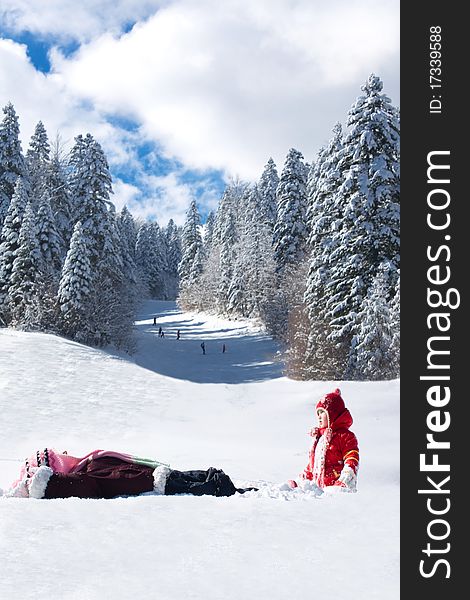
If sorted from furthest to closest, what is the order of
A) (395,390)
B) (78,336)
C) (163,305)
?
(163,305)
(78,336)
(395,390)

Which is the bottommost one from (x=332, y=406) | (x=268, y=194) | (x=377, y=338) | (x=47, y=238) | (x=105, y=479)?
(x=105, y=479)

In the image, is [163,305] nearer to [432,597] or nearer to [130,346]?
[130,346]

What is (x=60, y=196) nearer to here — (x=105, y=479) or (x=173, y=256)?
(x=105, y=479)

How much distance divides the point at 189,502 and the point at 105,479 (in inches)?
57.5

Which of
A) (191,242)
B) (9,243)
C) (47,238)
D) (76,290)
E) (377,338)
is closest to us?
(377,338)

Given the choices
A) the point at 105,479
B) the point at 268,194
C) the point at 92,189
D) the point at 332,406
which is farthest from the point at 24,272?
the point at 268,194

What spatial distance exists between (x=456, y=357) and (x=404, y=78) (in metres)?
1.93

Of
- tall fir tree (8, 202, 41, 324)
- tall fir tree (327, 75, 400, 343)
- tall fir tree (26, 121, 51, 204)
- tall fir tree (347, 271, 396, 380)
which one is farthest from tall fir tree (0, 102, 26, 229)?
tall fir tree (347, 271, 396, 380)

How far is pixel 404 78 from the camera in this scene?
3.75 meters

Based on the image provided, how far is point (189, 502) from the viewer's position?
163 inches

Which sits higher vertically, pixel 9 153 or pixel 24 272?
pixel 9 153

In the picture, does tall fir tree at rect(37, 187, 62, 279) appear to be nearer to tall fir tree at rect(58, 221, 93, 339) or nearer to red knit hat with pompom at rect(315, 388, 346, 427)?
tall fir tree at rect(58, 221, 93, 339)

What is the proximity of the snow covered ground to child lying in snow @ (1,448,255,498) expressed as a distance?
71 cm

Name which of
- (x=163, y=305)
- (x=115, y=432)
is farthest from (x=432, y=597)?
(x=163, y=305)
